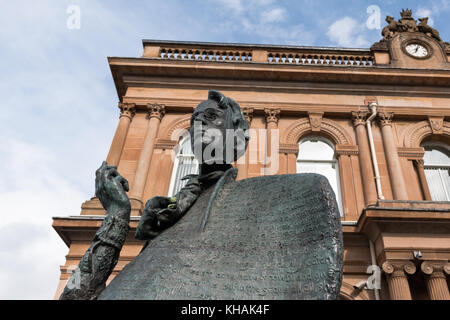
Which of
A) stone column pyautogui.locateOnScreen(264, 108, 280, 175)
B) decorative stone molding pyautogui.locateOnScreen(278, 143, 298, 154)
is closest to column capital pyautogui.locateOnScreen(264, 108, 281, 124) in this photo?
stone column pyautogui.locateOnScreen(264, 108, 280, 175)

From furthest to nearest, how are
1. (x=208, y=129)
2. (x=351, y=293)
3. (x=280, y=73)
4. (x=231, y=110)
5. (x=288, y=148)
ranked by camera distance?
1. (x=280, y=73)
2. (x=288, y=148)
3. (x=351, y=293)
4. (x=231, y=110)
5. (x=208, y=129)

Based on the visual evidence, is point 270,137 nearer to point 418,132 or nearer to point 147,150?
point 147,150

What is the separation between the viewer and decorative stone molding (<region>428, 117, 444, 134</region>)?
437 inches

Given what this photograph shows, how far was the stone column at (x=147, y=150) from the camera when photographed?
9.91m

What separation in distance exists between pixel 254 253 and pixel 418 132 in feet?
38.9

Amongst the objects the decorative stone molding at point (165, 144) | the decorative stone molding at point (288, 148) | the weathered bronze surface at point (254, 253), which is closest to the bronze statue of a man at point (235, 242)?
the weathered bronze surface at point (254, 253)

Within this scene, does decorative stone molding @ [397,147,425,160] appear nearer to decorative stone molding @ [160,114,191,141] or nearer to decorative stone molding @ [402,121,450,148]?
decorative stone molding @ [402,121,450,148]

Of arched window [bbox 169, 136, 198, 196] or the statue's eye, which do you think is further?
arched window [bbox 169, 136, 198, 196]

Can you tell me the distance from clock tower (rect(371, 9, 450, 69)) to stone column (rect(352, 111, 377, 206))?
289cm

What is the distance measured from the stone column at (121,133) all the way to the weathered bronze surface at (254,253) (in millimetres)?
9509

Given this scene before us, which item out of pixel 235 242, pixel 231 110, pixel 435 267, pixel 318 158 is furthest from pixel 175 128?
pixel 235 242

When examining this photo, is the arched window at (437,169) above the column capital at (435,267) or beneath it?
above

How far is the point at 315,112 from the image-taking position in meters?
11.7

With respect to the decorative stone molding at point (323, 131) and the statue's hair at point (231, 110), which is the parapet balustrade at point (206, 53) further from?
the statue's hair at point (231, 110)
